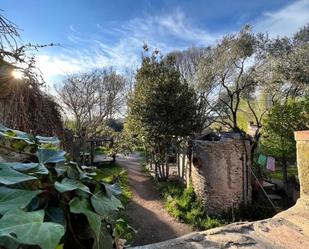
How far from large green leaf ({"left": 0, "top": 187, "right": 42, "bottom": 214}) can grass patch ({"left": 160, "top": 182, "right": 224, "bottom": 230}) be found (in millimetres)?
6080

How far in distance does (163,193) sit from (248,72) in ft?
20.6

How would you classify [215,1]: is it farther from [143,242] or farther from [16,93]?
[143,242]

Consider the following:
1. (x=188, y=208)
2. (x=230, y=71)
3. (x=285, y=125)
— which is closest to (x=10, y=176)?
(x=188, y=208)

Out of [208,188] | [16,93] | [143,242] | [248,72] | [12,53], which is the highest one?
[248,72]

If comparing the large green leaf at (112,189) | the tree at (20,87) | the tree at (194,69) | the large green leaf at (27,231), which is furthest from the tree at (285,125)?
the large green leaf at (27,231)

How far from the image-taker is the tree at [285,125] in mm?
7766

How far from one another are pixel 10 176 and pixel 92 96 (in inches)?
559

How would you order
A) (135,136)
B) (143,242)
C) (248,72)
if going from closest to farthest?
1. (143,242)
2. (135,136)
3. (248,72)

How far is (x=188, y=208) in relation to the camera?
693cm

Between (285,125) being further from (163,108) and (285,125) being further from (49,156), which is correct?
(49,156)

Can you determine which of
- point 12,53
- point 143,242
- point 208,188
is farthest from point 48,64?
point 208,188

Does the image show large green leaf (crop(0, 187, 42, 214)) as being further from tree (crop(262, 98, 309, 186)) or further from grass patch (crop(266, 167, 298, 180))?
grass patch (crop(266, 167, 298, 180))

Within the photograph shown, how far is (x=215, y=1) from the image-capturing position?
176 inches

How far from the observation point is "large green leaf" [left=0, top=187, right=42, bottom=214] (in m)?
0.42
